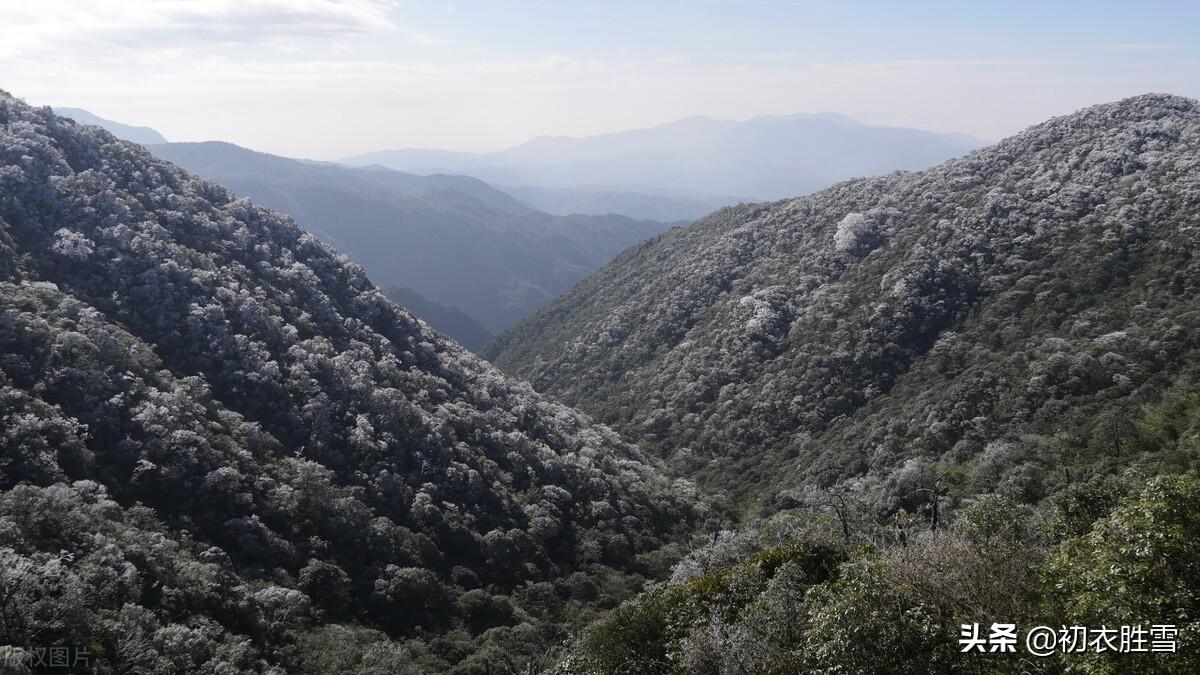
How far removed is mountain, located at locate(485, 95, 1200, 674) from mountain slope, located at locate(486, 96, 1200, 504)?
0.56 m

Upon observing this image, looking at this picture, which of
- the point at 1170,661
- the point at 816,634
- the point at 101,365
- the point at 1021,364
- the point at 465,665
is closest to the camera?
the point at 1170,661

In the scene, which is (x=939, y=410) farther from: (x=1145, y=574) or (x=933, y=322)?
(x=1145, y=574)

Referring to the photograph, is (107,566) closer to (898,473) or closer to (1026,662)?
(1026,662)

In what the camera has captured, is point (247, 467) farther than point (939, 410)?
No

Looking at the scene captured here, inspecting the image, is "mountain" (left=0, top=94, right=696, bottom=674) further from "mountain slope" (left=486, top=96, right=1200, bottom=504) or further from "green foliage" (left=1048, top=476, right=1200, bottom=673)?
"green foliage" (left=1048, top=476, right=1200, bottom=673)

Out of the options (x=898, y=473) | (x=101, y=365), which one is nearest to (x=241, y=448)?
(x=101, y=365)

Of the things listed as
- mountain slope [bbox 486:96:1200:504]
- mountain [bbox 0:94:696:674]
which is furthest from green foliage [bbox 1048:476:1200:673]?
mountain [bbox 0:94:696:674]

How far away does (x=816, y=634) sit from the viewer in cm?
Result: 2486

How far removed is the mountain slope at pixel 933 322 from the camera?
315ft

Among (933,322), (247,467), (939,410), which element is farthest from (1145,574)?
(933,322)

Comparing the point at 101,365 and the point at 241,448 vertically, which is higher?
the point at 101,365

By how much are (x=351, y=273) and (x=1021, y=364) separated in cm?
12249

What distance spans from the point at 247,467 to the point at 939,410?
99.3 meters

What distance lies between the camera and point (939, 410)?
344ft
